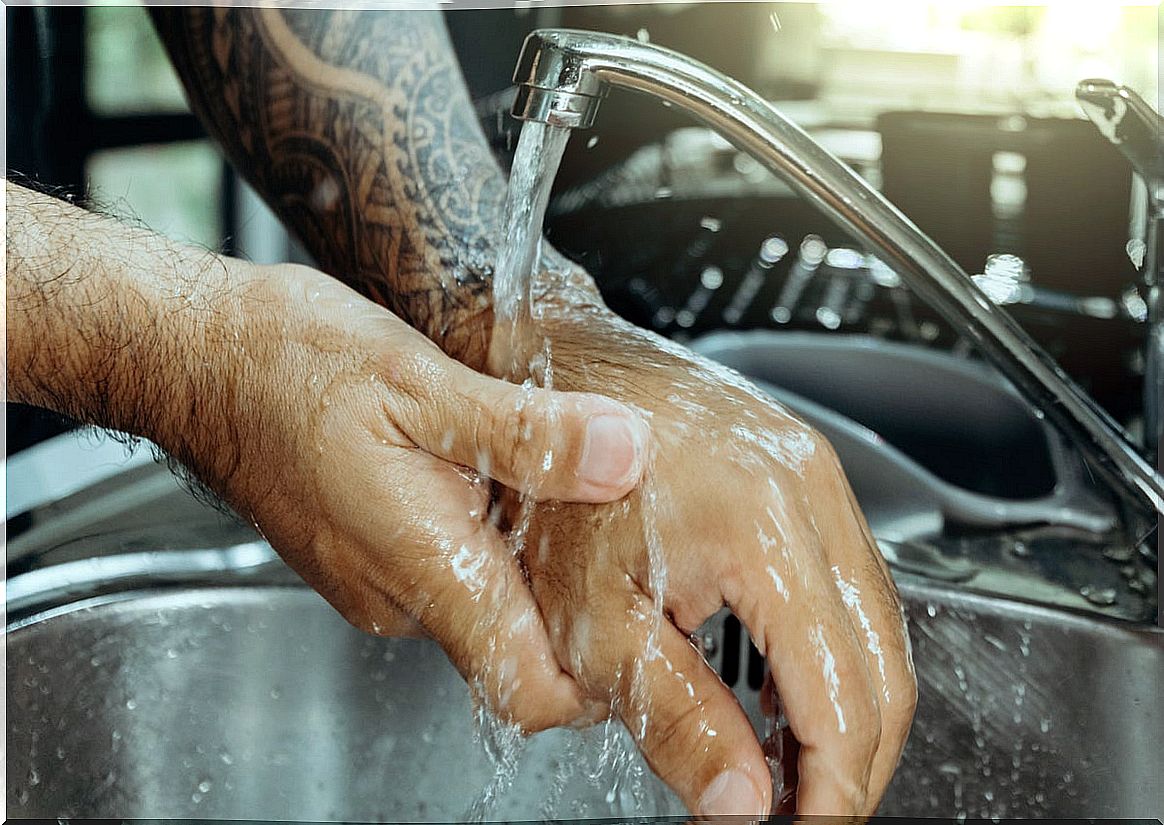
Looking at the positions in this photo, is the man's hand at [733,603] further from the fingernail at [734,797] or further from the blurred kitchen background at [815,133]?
the blurred kitchen background at [815,133]

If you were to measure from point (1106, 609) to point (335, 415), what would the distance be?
38cm

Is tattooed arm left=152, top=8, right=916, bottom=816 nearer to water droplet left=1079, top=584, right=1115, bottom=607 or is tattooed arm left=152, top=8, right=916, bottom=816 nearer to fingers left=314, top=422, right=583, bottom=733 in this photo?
fingers left=314, top=422, right=583, bottom=733

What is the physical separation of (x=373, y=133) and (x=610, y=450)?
27 cm

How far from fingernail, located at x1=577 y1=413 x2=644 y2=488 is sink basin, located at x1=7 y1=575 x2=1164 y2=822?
0.18 metres

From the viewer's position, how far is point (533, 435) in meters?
0.38

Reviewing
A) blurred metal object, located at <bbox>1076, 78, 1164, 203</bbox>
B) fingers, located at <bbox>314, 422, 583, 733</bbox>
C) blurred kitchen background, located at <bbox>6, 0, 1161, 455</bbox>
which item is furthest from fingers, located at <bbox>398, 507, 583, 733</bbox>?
blurred metal object, located at <bbox>1076, 78, 1164, 203</bbox>

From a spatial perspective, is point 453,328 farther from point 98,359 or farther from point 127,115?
point 127,115

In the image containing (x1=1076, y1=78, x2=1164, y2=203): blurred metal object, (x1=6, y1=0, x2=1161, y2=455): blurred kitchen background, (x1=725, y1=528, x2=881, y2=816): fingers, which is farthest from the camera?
(x1=6, y1=0, x2=1161, y2=455): blurred kitchen background

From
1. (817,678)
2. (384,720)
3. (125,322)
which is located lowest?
(384,720)

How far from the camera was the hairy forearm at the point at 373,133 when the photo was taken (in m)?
0.56

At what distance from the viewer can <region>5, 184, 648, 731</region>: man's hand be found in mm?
392

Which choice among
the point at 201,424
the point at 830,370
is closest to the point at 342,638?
the point at 201,424

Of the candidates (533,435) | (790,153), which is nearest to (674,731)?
(533,435)

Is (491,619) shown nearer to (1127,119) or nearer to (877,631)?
(877,631)
